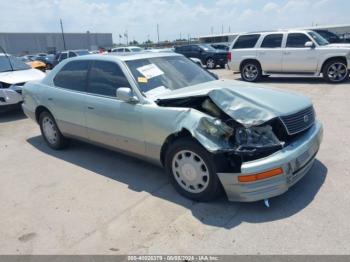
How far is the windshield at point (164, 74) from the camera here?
13.3 ft

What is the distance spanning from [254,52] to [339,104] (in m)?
4.96

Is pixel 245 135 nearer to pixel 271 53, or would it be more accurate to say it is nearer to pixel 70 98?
pixel 70 98

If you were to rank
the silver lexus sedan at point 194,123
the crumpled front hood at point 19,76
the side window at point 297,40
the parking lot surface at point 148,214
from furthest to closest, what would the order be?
the side window at point 297,40 < the crumpled front hood at point 19,76 < the silver lexus sedan at point 194,123 < the parking lot surface at point 148,214

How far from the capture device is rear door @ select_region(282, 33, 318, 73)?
10.8 meters

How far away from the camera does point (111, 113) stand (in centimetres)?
416

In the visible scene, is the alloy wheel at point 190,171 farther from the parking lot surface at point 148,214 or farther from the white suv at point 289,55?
the white suv at point 289,55

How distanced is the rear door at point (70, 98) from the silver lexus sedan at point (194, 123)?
0.06ft

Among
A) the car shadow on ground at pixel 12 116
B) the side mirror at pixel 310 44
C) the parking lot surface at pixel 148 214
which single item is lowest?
the car shadow on ground at pixel 12 116

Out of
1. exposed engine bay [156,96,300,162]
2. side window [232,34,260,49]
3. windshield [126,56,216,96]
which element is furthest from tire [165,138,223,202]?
side window [232,34,260,49]

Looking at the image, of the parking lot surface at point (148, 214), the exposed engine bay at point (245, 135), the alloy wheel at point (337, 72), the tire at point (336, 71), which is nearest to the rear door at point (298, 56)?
the tire at point (336, 71)

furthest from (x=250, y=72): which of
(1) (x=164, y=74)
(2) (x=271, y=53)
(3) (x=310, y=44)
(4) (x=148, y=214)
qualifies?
(4) (x=148, y=214)

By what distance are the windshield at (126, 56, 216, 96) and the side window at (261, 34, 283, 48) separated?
7.62 metres

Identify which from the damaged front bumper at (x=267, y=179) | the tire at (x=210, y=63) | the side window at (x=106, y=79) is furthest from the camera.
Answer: the tire at (x=210, y=63)

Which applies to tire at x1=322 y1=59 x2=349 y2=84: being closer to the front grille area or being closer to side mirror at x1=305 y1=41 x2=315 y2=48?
side mirror at x1=305 y1=41 x2=315 y2=48
